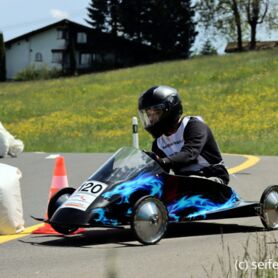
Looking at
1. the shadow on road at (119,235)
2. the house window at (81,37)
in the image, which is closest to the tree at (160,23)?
the house window at (81,37)

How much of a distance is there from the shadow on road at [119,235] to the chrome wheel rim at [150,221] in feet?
0.48

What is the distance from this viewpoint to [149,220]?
23.7 feet

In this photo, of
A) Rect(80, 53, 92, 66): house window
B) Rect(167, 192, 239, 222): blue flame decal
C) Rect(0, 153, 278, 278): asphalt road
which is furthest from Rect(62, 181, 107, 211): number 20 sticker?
Rect(80, 53, 92, 66): house window

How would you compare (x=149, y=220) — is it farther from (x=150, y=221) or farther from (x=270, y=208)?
(x=270, y=208)

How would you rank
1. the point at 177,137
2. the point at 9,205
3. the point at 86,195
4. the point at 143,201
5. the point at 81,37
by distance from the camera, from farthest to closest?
the point at 81,37, the point at 177,137, the point at 9,205, the point at 86,195, the point at 143,201

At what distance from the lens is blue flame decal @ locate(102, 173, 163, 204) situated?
24.1 feet

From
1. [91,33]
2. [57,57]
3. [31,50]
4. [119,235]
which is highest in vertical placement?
[91,33]

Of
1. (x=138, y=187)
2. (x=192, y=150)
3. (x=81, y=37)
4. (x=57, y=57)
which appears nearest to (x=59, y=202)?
(x=138, y=187)

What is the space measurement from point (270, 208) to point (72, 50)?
84.9 metres

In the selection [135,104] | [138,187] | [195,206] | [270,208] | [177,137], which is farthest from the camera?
[135,104]

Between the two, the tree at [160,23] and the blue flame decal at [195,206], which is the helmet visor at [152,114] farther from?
the tree at [160,23]

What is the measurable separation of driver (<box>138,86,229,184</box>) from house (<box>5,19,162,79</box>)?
80253 millimetres

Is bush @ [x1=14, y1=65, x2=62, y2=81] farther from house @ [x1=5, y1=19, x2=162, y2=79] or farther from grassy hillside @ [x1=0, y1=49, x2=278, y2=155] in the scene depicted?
grassy hillside @ [x1=0, y1=49, x2=278, y2=155]

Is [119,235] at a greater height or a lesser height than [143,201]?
lesser
